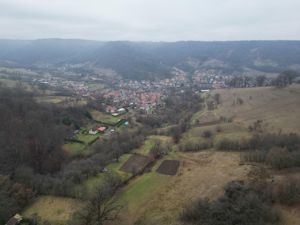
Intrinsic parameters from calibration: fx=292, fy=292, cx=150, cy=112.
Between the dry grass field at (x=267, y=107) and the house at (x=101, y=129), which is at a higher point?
the dry grass field at (x=267, y=107)

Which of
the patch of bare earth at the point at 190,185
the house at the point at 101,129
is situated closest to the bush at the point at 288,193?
the patch of bare earth at the point at 190,185

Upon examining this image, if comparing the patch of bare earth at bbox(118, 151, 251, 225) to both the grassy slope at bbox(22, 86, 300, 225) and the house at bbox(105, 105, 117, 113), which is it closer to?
the grassy slope at bbox(22, 86, 300, 225)

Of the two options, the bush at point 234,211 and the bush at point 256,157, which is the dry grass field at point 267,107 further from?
the bush at point 234,211

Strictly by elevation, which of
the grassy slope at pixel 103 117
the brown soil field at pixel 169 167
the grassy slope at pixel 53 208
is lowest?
the grassy slope at pixel 103 117

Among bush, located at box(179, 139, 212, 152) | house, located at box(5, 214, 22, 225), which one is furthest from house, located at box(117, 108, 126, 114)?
house, located at box(5, 214, 22, 225)

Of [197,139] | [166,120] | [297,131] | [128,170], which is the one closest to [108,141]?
[128,170]

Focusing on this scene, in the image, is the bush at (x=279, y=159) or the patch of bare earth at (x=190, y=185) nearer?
the patch of bare earth at (x=190, y=185)
